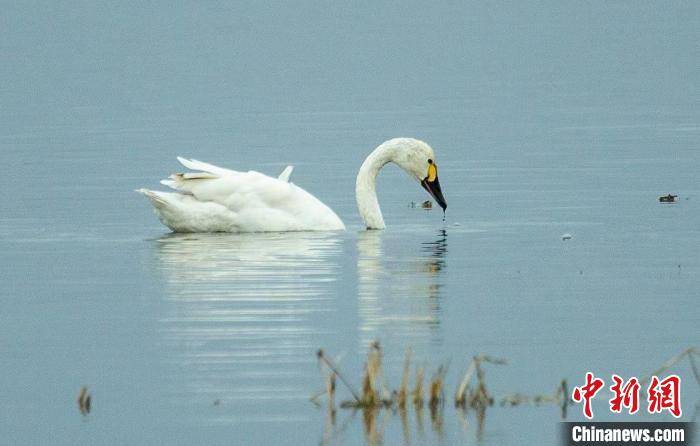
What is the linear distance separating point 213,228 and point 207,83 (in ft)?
154

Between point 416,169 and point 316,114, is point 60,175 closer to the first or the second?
point 416,169

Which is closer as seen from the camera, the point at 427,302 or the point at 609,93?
the point at 427,302

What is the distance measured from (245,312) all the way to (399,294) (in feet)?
5.15

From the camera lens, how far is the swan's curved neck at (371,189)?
2147 centimetres

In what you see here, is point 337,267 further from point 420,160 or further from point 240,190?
point 420,160

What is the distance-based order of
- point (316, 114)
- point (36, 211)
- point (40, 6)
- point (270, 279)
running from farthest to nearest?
1. point (40, 6)
2. point (316, 114)
3. point (36, 211)
4. point (270, 279)

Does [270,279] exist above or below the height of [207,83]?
below

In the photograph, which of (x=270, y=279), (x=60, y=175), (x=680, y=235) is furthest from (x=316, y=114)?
(x=270, y=279)

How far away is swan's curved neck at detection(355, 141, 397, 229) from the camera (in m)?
21.5

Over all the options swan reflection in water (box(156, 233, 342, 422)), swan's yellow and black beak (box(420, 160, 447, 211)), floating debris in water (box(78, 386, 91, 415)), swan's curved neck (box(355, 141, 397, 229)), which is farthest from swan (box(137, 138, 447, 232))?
floating debris in water (box(78, 386, 91, 415))

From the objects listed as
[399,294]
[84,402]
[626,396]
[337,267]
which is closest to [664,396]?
[626,396]

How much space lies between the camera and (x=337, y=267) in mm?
18062

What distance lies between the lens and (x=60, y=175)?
29125 millimetres

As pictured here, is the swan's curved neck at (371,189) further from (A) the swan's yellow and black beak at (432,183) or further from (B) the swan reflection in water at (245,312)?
(B) the swan reflection in water at (245,312)
